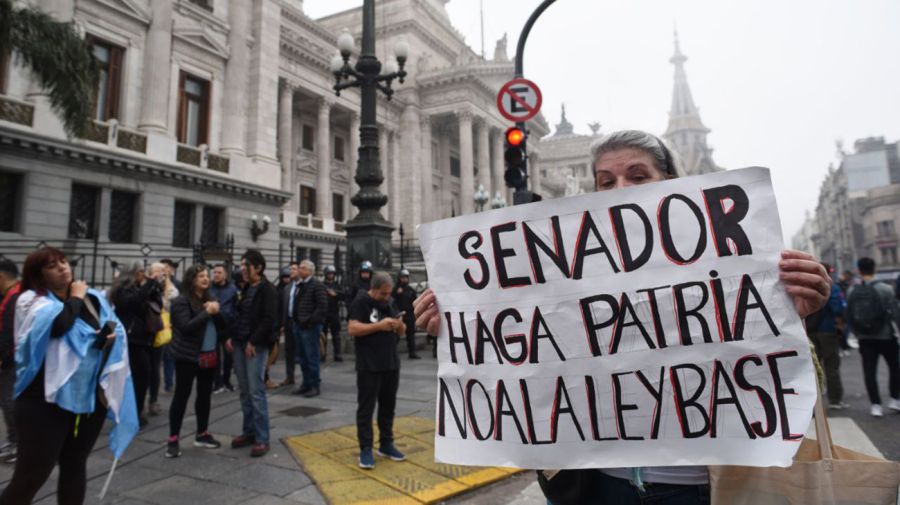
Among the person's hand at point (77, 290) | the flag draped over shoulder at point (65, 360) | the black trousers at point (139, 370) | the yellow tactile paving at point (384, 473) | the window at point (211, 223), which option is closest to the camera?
the flag draped over shoulder at point (65, 360)

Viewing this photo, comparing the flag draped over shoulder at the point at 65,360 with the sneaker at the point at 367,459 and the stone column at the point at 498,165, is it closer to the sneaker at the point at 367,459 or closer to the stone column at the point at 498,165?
the sneaker at the point at 367,459

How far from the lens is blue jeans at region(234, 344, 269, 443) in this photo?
533cm

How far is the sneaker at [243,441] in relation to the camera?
5.48 meters

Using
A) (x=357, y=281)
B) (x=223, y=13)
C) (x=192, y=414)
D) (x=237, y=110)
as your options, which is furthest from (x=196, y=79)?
(x=192, y=414)

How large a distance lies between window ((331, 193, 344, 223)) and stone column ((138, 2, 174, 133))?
17.7m

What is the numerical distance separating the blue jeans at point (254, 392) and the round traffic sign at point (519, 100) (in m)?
4.71

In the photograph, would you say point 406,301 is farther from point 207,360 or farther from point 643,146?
point 643,146

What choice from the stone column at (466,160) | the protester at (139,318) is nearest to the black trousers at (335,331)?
the protester at (139,318)

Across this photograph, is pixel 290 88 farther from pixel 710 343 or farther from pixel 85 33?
pixel 710 343

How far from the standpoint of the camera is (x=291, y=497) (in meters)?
4.16

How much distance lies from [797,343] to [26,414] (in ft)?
13.1

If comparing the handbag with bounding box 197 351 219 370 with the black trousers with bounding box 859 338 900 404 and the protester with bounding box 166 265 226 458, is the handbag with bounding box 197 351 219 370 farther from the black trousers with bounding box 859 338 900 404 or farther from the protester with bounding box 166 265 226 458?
the black trousers with bounding box 859 338 900 404

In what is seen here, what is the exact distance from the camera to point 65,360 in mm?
3297

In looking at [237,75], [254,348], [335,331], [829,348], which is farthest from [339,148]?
[829,348]
